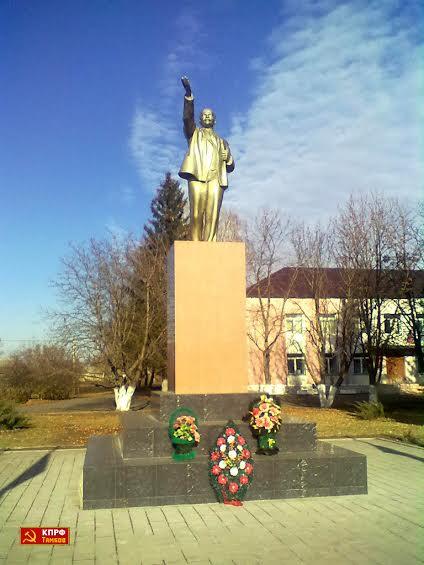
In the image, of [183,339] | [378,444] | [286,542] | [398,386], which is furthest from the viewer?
[398,386]

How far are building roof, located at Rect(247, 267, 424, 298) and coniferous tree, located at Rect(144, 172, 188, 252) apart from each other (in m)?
5.92

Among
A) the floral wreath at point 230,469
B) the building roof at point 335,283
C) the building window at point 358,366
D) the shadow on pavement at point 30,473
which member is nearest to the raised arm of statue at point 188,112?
the floral wreath at point 230,469

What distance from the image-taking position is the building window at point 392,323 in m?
20.6

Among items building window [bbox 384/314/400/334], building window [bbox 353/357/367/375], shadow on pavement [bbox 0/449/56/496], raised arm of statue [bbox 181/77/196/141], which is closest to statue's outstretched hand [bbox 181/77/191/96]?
raised arm of statue [bbox 181/77/196/141]

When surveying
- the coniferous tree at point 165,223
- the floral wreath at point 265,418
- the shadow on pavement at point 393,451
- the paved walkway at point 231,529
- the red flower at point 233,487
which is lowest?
the shadow on pavement at point 393,451

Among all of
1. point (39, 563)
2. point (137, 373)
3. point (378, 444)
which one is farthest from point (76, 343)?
point (39, 563)

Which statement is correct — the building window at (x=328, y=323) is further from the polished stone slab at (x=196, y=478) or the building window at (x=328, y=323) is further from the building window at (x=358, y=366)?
the polished stone slab at (x=196, y=478)

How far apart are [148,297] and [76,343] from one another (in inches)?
126

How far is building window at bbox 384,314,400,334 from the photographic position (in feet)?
67.6

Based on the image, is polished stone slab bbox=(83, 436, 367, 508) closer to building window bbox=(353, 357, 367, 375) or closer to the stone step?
the stone step

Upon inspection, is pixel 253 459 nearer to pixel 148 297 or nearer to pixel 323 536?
pixel 323 536

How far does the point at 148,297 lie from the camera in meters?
20.1

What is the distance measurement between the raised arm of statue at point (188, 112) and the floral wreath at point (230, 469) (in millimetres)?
4442

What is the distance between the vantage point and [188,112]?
741 cm
